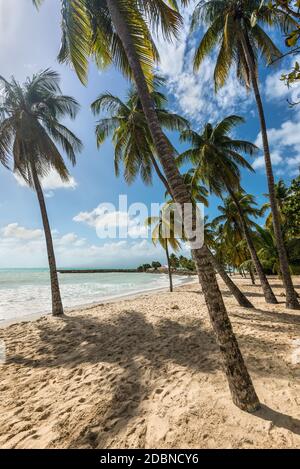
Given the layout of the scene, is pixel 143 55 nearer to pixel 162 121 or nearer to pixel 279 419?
pixel 162 121

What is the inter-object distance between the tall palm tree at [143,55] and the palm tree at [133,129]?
151 inches

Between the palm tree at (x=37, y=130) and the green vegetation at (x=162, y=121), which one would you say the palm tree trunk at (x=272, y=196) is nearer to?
the green vegetation at (x=162, y=121)

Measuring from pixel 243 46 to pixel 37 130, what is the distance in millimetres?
8873

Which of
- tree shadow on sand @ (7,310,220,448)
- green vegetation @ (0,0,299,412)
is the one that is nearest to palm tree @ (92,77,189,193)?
green vegetation @ (0,0,299,412)

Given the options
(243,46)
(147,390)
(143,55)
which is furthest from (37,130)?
(147,390)

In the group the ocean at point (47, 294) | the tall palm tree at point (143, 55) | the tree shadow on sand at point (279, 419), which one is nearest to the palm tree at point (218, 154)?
the tall palm tree at point (143, 55)

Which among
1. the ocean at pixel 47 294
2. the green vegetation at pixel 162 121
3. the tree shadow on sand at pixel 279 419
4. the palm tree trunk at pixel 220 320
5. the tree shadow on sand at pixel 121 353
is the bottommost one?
the ocean at pixel 47 294

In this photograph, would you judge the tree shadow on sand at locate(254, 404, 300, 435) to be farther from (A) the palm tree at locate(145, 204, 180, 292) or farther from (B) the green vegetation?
(A) the palm tree at locate(145, 204, 180, 292)

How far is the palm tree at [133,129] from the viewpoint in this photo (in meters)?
10.0

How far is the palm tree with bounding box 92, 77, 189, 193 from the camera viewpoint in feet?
32.9

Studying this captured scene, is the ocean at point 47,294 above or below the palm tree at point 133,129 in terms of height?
below

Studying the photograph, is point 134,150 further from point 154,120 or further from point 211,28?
point 154,120
